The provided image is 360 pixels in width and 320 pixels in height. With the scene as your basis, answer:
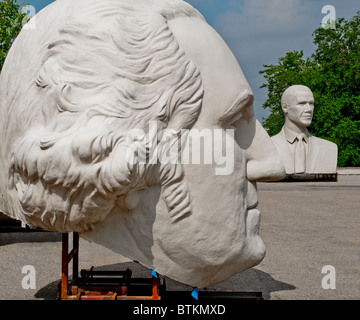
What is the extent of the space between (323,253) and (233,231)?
2.62m

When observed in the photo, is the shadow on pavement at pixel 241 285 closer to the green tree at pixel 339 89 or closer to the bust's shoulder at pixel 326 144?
the bust's shoulder at pixel 326 144

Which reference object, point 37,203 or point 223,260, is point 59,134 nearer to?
point 37,203

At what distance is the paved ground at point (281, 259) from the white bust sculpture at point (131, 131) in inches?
48.0

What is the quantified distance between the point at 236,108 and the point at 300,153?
8.59 metres

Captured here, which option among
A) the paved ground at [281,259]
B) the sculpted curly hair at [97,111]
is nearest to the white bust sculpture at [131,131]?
the sculpted curly hair at [97,111]

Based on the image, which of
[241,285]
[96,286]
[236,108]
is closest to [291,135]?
[241,285]

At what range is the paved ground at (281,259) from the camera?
141 inches

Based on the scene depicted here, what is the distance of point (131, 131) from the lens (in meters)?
2.13

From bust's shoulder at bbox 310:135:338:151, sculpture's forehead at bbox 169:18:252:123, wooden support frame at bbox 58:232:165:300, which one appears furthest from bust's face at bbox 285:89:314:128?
sculpture's forehead at bbox 169:18:252:123

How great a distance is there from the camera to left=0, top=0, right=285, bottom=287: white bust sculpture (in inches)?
82.7

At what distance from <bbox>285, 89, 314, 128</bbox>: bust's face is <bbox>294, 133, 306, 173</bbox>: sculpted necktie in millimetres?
285

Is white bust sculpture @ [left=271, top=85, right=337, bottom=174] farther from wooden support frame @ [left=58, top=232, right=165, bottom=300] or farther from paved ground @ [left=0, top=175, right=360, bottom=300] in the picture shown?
wooden support frame @ [left=58, top=232, right=165, bottom=300]
